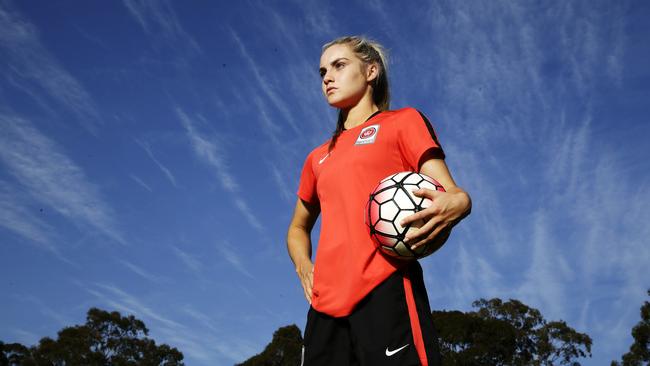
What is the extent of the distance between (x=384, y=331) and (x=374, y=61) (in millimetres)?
1967

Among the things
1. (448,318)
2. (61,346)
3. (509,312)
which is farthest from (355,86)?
(509,312)

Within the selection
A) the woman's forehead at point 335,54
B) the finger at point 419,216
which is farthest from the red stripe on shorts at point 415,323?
the woman's forehead at point 335,54

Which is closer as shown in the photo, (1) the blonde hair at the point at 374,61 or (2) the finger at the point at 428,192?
(2) the finger at the point at 428,192

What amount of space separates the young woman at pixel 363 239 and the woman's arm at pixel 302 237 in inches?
0.5

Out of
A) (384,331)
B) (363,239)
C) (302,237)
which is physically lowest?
(384,331)

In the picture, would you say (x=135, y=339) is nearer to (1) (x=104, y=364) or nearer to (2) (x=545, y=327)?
(1) (x=104, y=364)

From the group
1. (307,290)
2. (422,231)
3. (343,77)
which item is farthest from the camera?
(343,77)

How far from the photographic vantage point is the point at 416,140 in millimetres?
3211

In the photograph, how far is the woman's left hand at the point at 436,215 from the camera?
9.11 feet

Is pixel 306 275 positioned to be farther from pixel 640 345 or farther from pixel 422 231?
pixel 640 345

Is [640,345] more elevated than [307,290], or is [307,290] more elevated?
[640,345]

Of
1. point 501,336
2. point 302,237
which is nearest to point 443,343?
point 501,336

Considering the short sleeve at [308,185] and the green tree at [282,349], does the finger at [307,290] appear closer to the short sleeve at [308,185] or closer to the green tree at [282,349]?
the short sleeve at [308,185]

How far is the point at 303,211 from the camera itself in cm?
411
